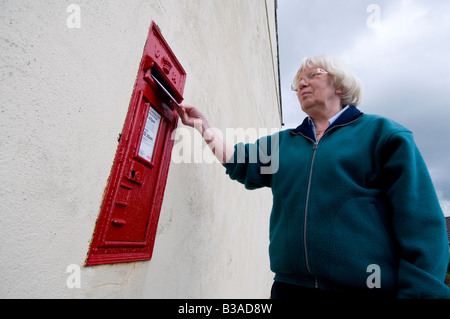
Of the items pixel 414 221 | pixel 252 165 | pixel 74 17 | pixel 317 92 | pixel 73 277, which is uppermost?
pixel 317 92

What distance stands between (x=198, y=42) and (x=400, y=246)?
1.36 m

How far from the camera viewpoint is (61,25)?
23.5 inches

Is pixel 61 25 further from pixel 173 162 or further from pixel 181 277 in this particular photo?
pixel 181 277

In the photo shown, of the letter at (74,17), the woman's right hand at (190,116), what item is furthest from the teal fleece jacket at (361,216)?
the letter at (74,17)

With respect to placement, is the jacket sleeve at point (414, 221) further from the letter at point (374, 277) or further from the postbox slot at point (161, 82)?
the postbox slot at point (161, 82)

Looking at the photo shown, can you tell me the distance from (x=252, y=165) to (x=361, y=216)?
56 cm


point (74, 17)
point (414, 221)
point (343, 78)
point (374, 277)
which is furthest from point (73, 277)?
point (343, 78)

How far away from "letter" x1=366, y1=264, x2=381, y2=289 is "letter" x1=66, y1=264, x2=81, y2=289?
0.89m

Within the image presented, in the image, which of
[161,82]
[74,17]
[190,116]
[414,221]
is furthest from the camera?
[190,116]

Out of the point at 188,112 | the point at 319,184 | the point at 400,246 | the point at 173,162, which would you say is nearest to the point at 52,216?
the point at 173,162

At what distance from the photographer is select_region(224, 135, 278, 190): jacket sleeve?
126 centimetres

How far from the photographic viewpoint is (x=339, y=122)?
1.10m

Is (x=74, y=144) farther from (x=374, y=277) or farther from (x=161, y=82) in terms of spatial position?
(x=374, y=277)

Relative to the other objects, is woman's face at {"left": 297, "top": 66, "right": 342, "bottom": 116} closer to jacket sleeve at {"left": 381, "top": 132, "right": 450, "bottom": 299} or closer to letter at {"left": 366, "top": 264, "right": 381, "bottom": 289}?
jacket sleeve at {"left": 381, "top": 132, "right": 450, "bottom": 299}
